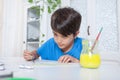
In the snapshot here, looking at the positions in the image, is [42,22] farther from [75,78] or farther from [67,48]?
[75,78]

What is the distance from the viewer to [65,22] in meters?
1.21

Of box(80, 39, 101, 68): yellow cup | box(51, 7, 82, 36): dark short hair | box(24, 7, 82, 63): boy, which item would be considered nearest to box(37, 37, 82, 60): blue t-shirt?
box(24, 7, 82, 63): boy

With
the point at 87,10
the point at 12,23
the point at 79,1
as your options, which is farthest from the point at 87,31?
the point at 12,23

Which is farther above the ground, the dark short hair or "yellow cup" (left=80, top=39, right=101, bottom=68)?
the dark short hair

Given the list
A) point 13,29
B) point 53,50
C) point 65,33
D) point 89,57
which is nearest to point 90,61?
point 89,57

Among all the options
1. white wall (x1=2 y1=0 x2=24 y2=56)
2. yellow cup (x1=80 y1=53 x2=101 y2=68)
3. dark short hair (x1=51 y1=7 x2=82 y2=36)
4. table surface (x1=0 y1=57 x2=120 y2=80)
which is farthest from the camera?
white wall (x1=2 y1=0 x2=24 y2=56)

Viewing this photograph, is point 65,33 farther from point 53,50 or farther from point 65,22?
point 53,50

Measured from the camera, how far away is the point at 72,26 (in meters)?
1.25

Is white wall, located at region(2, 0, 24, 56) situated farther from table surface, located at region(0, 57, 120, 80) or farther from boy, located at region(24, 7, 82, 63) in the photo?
table surface, located at region(0, 57, 120, 80)

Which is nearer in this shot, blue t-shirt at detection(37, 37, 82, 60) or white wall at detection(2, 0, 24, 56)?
blue t-shirt at detection(37, 37, 82, 60)

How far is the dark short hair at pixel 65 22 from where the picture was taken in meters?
1.18

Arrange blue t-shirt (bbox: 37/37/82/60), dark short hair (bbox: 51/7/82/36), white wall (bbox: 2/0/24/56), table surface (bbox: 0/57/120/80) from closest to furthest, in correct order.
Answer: table surface (bbox: 0/57/120/80) → dark short hair (bbox: 51/7/82/36) → blue t-shirt (bbox: 37/37/82/60) → white wall (bbox: 2/0/24/56)

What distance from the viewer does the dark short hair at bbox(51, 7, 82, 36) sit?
3.87 feet

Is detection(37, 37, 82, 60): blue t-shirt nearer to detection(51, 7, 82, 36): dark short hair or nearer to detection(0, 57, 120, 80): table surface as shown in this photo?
detection(51, 7, 82, 36): dark short hair
